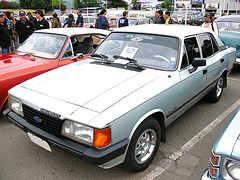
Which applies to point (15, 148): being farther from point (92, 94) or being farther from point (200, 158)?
point (200, 158)

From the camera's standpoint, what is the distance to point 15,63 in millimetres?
4371

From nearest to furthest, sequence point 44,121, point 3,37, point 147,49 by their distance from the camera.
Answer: point 44,121, point 147,49, point 3,37

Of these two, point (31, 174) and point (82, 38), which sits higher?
point (82, 38)

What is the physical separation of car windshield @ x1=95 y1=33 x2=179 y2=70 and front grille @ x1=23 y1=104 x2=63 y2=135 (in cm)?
149

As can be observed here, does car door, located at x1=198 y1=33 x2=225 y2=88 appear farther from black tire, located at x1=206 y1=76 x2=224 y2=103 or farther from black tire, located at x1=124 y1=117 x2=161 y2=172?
black tire, located at x1=124 y1=117 x2=161 y2=172

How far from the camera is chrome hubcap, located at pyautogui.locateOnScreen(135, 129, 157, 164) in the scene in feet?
8.92

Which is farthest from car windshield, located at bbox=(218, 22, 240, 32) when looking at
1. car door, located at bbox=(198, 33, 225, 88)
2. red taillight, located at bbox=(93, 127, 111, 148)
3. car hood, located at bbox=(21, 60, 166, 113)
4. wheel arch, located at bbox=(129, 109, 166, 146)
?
red taillight, located at bbox=(93, 127, 111, 148)

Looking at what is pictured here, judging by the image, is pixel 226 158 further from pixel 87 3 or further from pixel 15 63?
pixel 87 3

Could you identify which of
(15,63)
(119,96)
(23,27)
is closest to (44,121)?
(119,96)

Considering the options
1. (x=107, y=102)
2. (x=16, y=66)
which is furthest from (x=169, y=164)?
(x=16, y=66)

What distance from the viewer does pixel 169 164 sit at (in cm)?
298

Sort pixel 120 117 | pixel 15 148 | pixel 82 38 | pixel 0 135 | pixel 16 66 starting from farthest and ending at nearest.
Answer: pixel 82 38 → pixel 16 66 → pixel 0 135 → pixel 15 148 → pixel 120 117

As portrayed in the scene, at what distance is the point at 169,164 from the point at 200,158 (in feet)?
1.58

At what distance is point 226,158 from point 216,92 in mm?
3407
